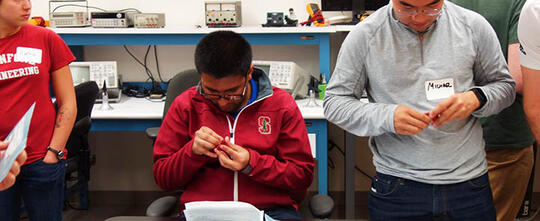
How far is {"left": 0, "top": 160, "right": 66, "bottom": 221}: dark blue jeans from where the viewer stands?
1695mm

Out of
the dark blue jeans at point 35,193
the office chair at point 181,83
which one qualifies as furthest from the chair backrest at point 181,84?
the dark blue jeans at point 35,193

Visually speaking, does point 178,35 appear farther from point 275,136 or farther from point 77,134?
point 275,136

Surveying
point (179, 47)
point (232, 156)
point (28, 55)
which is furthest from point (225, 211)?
point (179, 47)

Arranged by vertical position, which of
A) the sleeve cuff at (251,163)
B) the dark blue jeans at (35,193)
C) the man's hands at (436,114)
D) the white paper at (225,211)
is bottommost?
the dark blue jeans at (35,193)

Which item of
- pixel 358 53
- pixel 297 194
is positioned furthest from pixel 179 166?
pixel 358 53

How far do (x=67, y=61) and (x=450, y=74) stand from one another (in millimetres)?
1374

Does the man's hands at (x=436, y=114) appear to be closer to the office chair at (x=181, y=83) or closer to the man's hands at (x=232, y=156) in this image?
the man's hands at (x=232, y=156)

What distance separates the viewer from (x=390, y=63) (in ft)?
4.05

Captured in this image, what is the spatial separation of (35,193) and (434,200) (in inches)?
53.0

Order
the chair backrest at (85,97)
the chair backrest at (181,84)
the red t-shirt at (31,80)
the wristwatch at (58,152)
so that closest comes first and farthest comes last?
the red t-shirt at (31,80), the wristwatch at (58,152), the chair backrest at (181,84), the chair backrest at (85,97)

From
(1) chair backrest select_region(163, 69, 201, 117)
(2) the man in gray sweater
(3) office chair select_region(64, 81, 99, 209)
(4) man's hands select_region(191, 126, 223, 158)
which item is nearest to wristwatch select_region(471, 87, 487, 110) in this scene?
(2) the man in gray sweater

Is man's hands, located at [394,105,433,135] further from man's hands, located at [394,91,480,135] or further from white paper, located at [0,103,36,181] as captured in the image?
white paper, located at [0,103,36,181]

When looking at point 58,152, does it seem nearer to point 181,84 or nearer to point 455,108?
point 181,84

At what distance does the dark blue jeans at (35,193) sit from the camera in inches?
66.7
